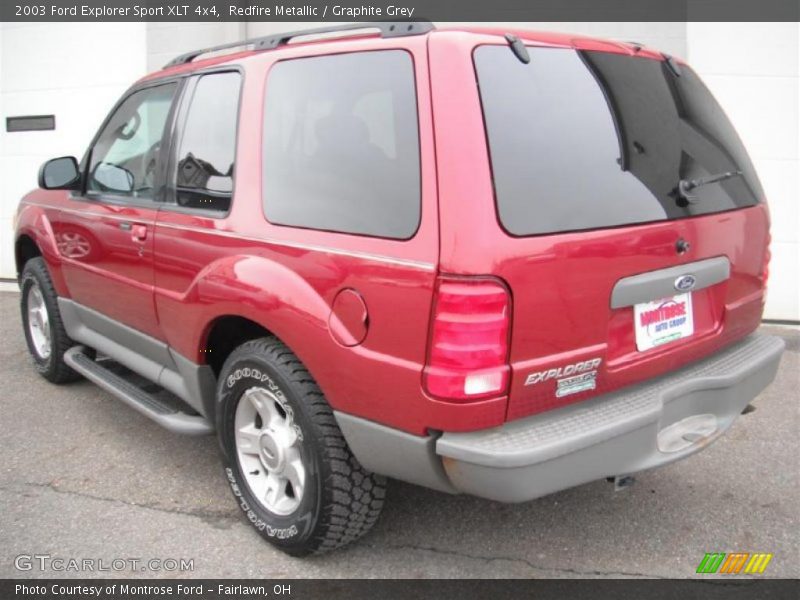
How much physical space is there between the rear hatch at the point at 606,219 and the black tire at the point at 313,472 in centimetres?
67

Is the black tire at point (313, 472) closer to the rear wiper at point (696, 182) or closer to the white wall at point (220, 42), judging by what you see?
the rear wiper at point (696, 182)

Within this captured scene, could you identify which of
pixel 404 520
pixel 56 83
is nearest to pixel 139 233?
pixel 404 520

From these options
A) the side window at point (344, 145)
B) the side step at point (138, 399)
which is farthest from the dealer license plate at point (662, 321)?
the side step at point (138, 399)

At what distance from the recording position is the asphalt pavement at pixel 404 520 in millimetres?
2746

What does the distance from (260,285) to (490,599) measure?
4.58ft

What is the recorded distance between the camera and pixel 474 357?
6.84 ft

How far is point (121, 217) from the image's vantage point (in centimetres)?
351

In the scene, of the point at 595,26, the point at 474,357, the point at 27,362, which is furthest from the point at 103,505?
the point at 595,26

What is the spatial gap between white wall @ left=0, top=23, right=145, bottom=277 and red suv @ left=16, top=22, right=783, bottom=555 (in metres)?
4.96

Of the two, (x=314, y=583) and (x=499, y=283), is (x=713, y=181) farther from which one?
(x=314, y=583)

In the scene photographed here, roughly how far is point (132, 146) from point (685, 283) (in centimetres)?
276

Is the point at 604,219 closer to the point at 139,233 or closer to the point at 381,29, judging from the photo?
the point at 381,29

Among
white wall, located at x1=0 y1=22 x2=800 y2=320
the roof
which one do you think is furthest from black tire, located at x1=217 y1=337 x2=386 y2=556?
white wall, located at x1=0 y1=22 x2=800 y2=320
